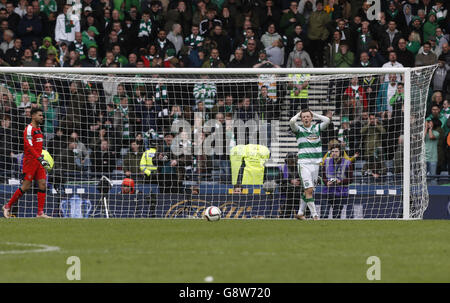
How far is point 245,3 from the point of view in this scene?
24.7 metres

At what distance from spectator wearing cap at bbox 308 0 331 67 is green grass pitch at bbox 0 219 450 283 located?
8.51 metres

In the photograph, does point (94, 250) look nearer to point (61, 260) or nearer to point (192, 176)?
point (61, 260)

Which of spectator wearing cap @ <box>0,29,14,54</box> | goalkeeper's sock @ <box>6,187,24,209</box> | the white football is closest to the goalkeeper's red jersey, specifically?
goalkeeper's sock @ <box>6,187,24,209</box>

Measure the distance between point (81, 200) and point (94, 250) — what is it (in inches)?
309

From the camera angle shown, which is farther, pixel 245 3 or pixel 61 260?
pixel 245 3

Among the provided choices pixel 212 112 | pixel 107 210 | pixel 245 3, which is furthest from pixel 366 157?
pixel 245 3

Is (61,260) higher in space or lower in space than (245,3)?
lower

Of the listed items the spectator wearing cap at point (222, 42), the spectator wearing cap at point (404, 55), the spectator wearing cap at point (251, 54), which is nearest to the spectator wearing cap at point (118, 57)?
the spectator wearing cap at point (222, 42)

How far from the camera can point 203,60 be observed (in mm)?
23109

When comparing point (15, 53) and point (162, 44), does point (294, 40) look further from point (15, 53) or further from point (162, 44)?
point (15, 53)

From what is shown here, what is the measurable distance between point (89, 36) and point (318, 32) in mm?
5983

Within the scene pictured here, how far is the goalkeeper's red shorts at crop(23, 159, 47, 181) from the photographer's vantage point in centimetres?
1723

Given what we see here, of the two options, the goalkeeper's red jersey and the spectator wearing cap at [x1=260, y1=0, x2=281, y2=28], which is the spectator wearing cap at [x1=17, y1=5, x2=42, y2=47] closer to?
the spectator wearing cap at [x1=260, y1=0, x2=281, y2=28]

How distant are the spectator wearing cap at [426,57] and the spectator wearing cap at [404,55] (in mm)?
179
